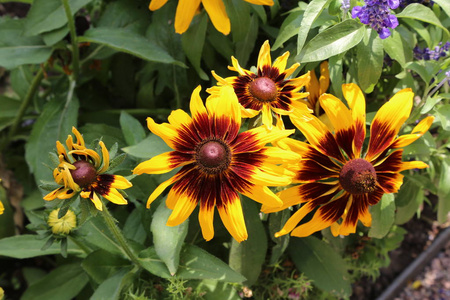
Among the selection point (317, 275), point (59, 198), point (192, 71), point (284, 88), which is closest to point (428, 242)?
point (317, 275)

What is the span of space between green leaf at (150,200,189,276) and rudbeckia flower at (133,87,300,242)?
0.59ft

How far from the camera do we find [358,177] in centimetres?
80

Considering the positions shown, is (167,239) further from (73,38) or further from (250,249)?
(73,38)

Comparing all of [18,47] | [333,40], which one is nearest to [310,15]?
[333,40]

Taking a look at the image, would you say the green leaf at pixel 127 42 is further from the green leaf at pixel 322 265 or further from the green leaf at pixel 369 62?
the green leaf at pixel 322 265

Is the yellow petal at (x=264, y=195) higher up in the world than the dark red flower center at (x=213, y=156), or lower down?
lower down

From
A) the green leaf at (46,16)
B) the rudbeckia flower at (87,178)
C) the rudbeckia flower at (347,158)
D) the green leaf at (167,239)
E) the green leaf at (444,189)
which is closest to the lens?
the rudbeckia flower at (87,178)

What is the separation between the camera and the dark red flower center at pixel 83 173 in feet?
2.37

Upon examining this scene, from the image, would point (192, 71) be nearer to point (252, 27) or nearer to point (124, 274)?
point (252, 27)

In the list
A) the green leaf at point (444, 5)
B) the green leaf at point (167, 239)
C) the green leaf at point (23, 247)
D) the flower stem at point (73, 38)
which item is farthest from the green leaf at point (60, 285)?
the green leaf at point (444, 5)

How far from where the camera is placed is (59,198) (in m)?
0.72

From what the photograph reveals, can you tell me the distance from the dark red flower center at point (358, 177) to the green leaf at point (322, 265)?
0.49 meters

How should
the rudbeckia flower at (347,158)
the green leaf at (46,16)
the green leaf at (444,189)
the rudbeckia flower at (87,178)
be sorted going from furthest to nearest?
the green leaf at (46,16) < the green leaf at (444,189) < the rudbeckia flower at (347,158) < the rudbeckia flower at (87,178)

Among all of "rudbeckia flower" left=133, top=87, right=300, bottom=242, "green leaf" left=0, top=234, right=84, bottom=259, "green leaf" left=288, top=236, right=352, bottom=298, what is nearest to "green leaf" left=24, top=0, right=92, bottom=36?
"green leaf" left=0, top=234, right=84, bottom=259
